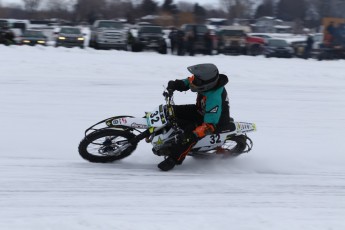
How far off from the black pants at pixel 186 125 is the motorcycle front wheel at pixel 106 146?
645mm

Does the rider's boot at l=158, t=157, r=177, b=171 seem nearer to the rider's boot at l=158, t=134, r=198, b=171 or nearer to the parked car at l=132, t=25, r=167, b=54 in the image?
the rider's boot at l=158, t=134, r=198, b=171

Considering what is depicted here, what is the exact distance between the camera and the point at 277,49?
27.1 meters

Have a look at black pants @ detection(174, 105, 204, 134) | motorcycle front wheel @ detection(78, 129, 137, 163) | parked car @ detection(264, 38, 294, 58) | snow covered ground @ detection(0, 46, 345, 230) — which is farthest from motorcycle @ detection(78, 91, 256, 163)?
parked car @ detection(264, 38, 294, 58)

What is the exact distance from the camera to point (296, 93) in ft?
48.7

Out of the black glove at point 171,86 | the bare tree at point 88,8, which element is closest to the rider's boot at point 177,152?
the black glove at point 171,86

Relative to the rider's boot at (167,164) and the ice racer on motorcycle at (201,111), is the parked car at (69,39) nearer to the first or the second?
the ice racer on motorcycle at (201,111)

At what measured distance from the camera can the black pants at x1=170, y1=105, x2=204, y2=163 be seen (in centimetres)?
722

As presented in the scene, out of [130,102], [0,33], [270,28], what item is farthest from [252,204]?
[270,28]

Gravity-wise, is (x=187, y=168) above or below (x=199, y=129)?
below

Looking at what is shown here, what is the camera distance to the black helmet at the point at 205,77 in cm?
689

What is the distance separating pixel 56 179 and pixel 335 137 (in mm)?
6260

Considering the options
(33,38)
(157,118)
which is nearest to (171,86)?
(157,118)

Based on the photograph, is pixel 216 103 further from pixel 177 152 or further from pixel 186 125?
pixel 177 152

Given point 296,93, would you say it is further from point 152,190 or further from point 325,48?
point 325,48
